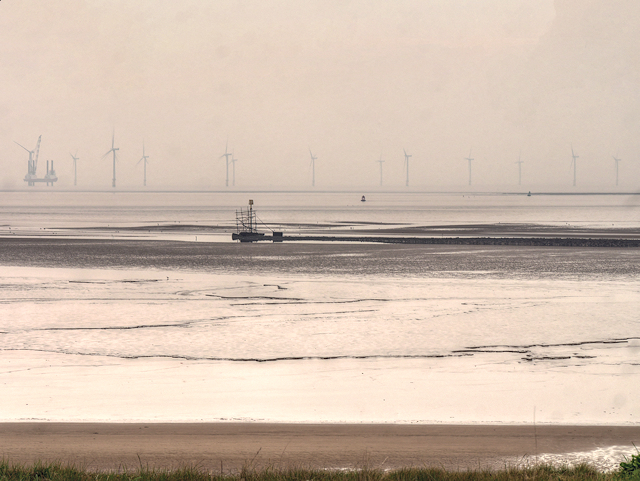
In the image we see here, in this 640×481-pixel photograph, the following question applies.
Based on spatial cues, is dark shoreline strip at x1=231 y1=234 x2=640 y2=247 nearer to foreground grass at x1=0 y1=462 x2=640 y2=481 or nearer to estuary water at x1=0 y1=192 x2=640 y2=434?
estuary water at x1=0 y1=192 x2=640 y2=434

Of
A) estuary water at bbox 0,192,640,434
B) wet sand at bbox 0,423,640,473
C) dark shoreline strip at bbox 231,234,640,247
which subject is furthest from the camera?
dark shoreline strip at bbox 231,234,640,247

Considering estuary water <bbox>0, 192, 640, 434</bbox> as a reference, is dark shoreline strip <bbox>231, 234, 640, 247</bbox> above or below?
above

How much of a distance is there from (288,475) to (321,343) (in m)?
13.9

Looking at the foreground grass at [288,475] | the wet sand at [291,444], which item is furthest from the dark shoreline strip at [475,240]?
the foreground grass at [288,475]

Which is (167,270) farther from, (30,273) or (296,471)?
(296,471)

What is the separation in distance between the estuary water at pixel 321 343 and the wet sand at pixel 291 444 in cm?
148

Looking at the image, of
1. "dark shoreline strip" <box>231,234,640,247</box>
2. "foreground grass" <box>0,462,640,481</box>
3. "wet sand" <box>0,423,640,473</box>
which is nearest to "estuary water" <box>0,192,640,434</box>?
"wet sand" <box>0,423,640,473</box>

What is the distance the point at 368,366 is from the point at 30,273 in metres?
29.6

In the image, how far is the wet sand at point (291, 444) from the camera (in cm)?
1122

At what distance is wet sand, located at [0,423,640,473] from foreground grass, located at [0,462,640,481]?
2.18ft

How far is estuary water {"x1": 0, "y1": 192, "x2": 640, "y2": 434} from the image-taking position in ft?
54.4

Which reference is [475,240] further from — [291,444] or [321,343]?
[291,444]

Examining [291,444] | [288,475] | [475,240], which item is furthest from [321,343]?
[475,240]

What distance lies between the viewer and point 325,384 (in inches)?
736
